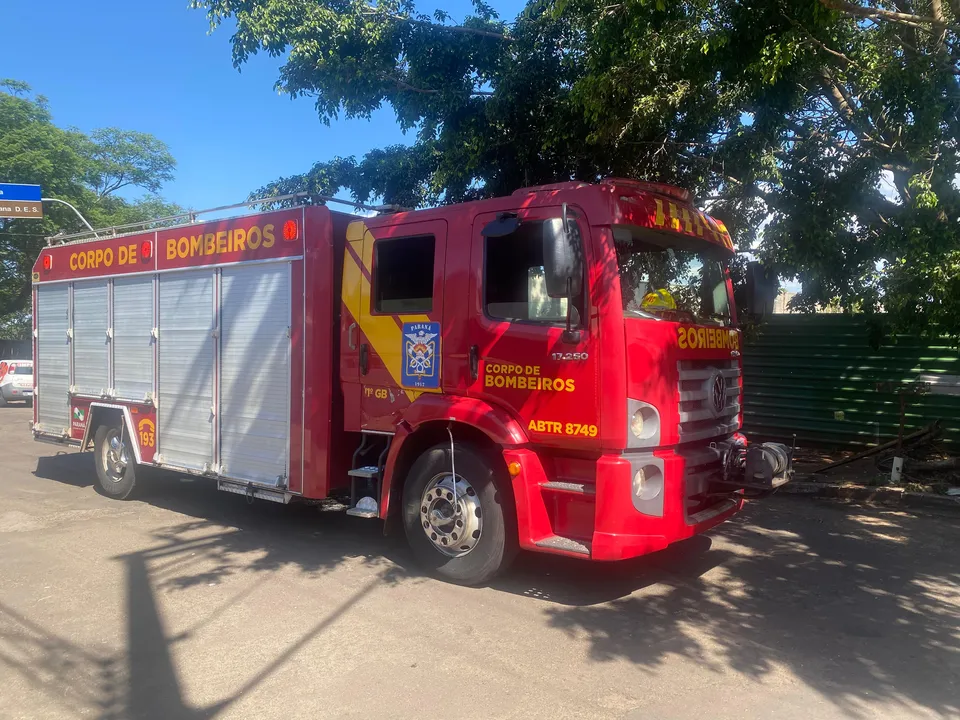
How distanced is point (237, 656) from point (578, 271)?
3.03 meters

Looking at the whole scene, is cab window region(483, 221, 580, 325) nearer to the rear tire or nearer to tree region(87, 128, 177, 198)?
the rear tire

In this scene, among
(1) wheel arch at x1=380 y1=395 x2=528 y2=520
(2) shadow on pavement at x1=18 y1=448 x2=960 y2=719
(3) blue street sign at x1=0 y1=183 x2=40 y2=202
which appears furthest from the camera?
(3) blue street sign at x1=0 y1=183 x2=40 y2=202

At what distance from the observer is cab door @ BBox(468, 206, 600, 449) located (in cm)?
470

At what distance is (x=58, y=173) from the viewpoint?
25062mm

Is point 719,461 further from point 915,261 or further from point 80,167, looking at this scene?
point 80,167

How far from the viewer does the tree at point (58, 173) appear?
24000mm

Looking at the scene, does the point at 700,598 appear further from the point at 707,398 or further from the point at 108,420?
the point at 108,420

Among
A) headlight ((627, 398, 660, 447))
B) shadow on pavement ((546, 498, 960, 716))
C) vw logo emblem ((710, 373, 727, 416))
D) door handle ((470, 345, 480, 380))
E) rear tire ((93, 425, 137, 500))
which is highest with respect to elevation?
door handle ((470, 345, 480, 380))

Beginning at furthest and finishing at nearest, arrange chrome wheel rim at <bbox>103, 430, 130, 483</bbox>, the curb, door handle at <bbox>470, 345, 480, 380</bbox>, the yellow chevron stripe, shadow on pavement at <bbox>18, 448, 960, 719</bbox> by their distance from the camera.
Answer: chrome wheel rim at <bbox>103, 430, 130, 483</bbox> < the curb < the yellow chevron stripe < door handle at <bbox>470, 345, 480, 380</bbox> < shadow on pavement at <bbox>18, 448, 960, 719</bbox>

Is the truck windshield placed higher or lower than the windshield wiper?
higher

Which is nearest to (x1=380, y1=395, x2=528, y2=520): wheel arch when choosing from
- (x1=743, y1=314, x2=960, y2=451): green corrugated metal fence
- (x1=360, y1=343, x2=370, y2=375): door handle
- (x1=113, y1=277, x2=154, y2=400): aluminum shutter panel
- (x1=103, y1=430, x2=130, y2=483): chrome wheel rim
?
(x1=360, y1=343, x2=370, y2=375): door handle

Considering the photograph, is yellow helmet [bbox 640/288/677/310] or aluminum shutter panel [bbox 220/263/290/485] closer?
yellow helmet [bbox 640/288/677/310]

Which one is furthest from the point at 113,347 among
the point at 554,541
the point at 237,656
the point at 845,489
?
the point at 845,489

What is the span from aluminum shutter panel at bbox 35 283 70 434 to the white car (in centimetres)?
1475
